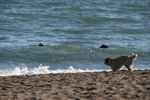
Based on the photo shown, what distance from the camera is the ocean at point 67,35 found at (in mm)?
10582

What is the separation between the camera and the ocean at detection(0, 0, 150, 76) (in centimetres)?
1058

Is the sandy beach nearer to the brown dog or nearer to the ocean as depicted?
the brown dog

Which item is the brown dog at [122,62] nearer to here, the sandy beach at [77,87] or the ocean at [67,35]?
the sandy beach at [77,87]

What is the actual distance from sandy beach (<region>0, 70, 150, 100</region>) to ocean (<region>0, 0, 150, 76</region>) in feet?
8.15

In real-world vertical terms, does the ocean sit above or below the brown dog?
above

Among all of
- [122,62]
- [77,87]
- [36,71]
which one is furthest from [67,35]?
[77,87]

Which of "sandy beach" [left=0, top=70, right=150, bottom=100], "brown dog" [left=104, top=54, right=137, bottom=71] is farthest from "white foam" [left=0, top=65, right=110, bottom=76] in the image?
"sandy beach" [left=0, top=70, right=150, bottom=100]

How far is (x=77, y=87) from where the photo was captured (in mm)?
5816

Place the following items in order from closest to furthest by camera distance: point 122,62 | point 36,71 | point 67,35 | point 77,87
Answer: point 77,87 < point 122,62 < point 36,71 < point 67,35

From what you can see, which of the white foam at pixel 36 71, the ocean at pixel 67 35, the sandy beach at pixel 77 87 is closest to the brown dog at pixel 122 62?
the sandy beach at pixel 77 87

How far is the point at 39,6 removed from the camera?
92.4 feet

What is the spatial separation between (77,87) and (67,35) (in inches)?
438

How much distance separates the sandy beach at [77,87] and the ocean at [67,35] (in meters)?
2.48

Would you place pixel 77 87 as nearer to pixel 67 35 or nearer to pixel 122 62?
pixel 122 62
